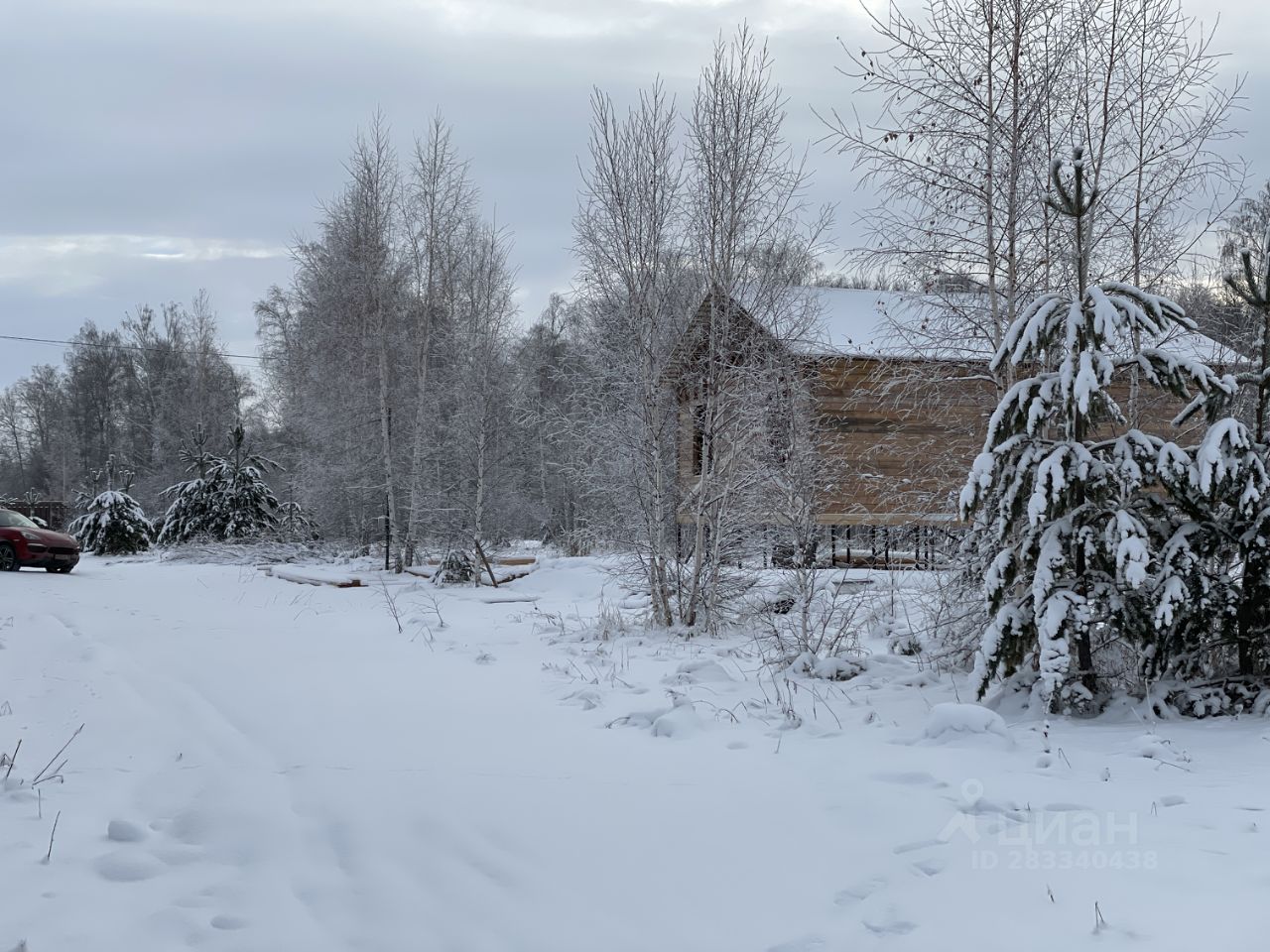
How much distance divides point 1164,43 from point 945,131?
7.20 ft

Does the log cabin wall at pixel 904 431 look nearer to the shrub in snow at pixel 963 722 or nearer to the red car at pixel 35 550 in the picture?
the shrub in snow at pixel 963 722

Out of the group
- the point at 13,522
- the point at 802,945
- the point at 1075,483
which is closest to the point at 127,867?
the point at 802,945

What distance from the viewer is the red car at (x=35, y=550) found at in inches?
709

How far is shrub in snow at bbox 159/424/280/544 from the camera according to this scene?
23.3 metres

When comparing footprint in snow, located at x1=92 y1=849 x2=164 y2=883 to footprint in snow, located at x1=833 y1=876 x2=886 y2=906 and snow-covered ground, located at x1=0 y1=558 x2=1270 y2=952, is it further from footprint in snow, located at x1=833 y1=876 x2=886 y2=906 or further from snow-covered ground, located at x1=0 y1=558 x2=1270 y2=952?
footprint in snow, located at x1=833 y1=876 x2=886 y2=906

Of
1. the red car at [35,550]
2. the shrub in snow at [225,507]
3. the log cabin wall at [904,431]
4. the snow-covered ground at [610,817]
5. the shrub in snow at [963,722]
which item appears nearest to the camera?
the snow-covered ground at [610,817]

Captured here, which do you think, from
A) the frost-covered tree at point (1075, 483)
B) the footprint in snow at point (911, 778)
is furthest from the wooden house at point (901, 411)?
the footprint in snow at point (911, 778)

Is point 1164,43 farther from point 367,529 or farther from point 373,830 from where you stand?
point 367,529

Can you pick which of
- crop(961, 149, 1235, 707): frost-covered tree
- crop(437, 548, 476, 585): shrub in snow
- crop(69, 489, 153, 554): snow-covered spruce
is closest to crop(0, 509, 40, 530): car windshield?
crop(69, 489, 153, 554): snow-covered spruce

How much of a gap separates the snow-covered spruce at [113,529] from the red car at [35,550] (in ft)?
16.7

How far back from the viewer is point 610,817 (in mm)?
3658

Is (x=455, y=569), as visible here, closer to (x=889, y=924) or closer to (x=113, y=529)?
(x=113, y=529)

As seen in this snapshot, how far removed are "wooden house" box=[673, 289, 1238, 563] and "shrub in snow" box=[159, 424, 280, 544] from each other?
14988mm

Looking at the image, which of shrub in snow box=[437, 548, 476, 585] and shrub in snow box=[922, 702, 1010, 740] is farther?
shrub in snow box=[437, 548, 476, 585]
